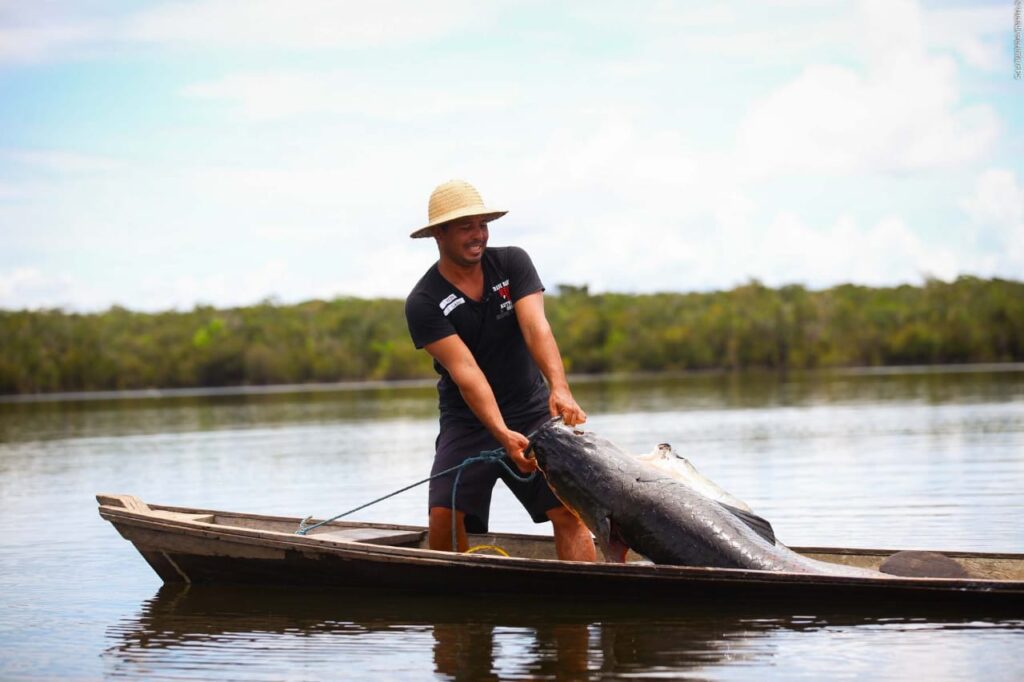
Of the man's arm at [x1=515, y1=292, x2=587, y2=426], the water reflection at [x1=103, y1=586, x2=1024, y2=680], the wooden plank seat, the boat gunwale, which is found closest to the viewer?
the water reflection at [x1=103, y1=586, x2=1024, y2=680]

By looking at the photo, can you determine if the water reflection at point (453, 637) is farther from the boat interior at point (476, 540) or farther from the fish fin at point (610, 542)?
the boat interior at point (476, 540)

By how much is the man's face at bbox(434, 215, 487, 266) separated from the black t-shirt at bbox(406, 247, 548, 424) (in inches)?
7.2

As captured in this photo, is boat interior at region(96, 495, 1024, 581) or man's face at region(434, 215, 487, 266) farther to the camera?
boat interior at region(96, 495, 1024, 581)

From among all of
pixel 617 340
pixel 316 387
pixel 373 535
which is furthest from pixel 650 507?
pixel 617 340

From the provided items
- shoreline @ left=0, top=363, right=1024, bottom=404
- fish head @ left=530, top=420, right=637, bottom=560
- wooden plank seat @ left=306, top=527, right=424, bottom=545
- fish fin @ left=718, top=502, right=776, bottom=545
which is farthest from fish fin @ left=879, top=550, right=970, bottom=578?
shoreline @ left=0, top=363, right=1024, bottom=404

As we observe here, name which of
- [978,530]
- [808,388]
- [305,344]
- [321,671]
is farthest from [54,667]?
[305,344]

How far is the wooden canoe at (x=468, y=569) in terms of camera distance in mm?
A: 7156

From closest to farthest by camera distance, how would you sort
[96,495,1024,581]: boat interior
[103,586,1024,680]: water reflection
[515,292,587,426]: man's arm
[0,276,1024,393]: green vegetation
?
[103,586,1024,680]: water reflection, [515,292,587,426]: man's arm, [96,495,1024,581]: boat interior, [0,276,1024,393]: green vegetation

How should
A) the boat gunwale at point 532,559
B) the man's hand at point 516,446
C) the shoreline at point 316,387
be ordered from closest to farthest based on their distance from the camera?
the boat gunwale at point 532,559
the man's hand at point 516,446
the shoreline at point 316,387

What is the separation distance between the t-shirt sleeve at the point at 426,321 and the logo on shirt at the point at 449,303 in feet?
0.10

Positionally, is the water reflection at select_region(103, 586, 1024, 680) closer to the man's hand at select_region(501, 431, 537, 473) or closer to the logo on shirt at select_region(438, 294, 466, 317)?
the man's hand at select_region(501, 431, 537, 473)

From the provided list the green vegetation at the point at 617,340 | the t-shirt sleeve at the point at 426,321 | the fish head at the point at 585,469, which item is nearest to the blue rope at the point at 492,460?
the fish head at the point at 585,469

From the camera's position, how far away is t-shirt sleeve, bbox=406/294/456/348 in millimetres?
7617

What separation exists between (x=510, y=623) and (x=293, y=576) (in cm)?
169
